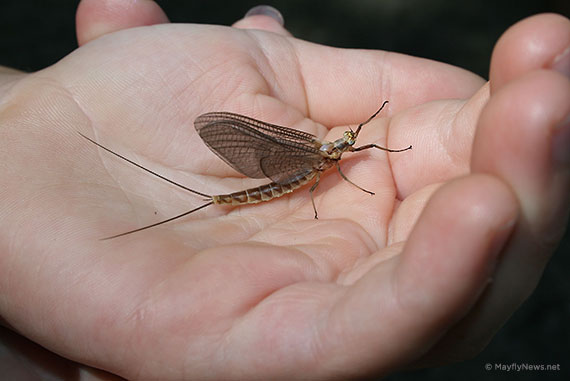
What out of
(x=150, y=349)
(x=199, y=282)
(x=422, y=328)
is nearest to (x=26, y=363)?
(x=150, y=349)

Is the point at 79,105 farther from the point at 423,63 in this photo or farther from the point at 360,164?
the point at 423,63

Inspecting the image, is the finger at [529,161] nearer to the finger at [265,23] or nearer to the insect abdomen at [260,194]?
the insect abdomen at [260,194]

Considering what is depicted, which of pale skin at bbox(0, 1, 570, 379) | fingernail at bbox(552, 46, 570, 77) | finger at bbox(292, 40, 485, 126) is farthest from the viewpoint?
finger at bbox(292, 40, 485, 126)

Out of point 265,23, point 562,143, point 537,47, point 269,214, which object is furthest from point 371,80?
point 562,143

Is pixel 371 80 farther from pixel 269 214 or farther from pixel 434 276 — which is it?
pixel 434 276

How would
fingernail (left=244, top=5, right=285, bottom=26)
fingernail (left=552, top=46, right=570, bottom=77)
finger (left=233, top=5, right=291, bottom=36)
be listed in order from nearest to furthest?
fingernail (left=552, top=46, right=570, bottom=77) < finger (left=233, top=5, right=291, bottom=36) < fingernail (left=244, top=5, right=285, bottom=26)

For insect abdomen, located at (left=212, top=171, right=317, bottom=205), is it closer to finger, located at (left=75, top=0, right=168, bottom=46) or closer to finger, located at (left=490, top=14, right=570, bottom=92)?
finger, located at (left=490, top=14, right=570, bottom=92)

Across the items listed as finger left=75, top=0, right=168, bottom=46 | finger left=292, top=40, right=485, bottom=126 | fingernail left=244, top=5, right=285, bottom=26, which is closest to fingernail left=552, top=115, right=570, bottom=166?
finger left=292, top=40, right=485, bottom=126
